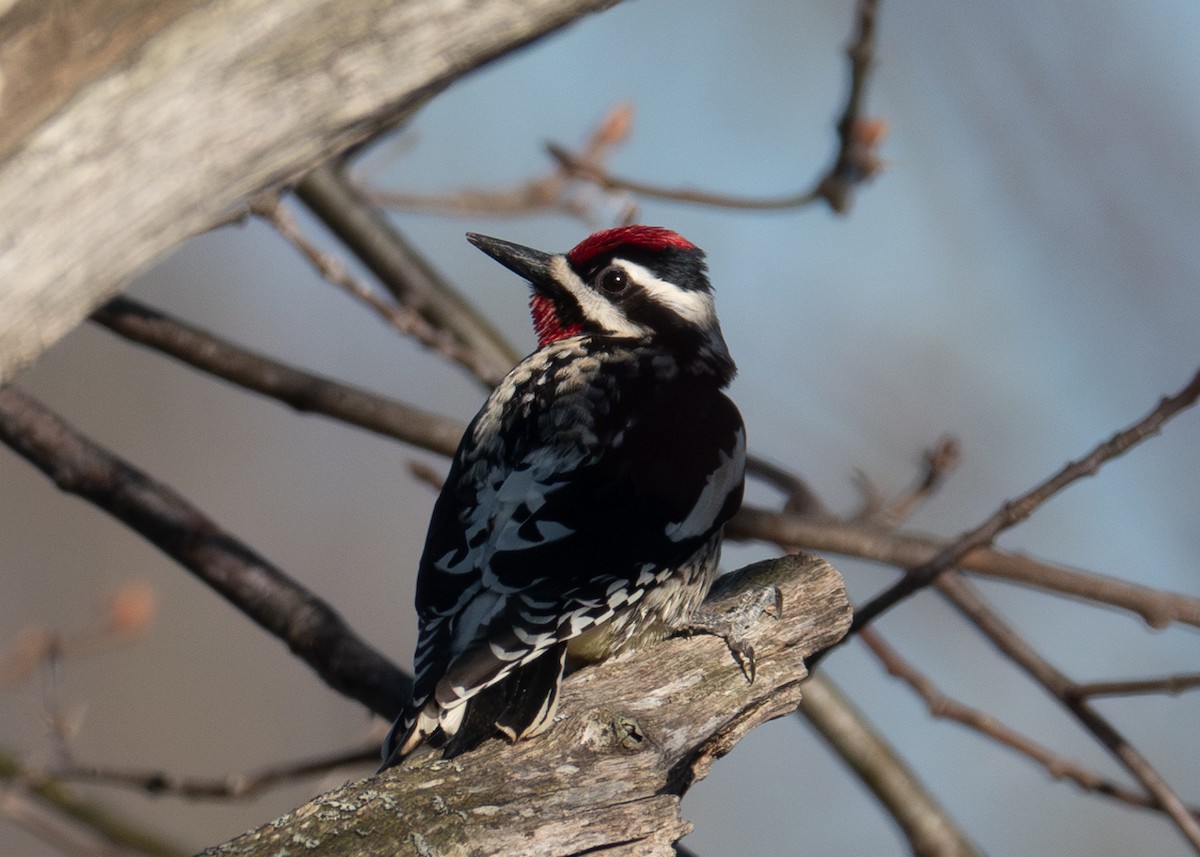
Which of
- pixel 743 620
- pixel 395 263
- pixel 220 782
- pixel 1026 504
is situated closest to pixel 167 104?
pixel 743 620

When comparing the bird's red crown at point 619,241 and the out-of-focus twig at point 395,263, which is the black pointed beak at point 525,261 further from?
the out-of-focus twig at point 395,263

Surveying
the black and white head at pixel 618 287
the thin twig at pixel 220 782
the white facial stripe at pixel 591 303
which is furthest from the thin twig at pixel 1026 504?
the thin twig at pixel 220 782

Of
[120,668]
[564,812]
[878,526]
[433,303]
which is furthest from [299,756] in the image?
[564,812]

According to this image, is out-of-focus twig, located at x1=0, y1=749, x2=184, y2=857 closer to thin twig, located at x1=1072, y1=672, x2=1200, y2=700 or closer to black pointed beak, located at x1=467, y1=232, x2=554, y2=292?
black pointed beak, located at x1=467, y1=232, x2=554, y2=292

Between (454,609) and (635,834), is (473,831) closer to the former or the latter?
(635,834)

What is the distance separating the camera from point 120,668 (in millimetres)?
8133

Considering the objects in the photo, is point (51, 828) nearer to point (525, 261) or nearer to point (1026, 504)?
point (525, 261)

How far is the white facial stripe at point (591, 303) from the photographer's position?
369 centimetres

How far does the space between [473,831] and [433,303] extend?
2.49 m

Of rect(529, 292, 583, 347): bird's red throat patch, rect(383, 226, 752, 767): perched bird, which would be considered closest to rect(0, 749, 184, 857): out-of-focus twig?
rect(383, 226, 752, 767): perched bird

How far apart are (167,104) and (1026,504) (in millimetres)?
2056

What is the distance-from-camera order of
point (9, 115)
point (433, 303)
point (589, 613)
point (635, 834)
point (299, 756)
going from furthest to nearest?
1. point (299, 756)
2. point (433, 303)
3. point (589, 613)
4. point (635, 834)
5. point (9, 115)

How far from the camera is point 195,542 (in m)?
3.43

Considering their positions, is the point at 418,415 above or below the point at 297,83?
below
